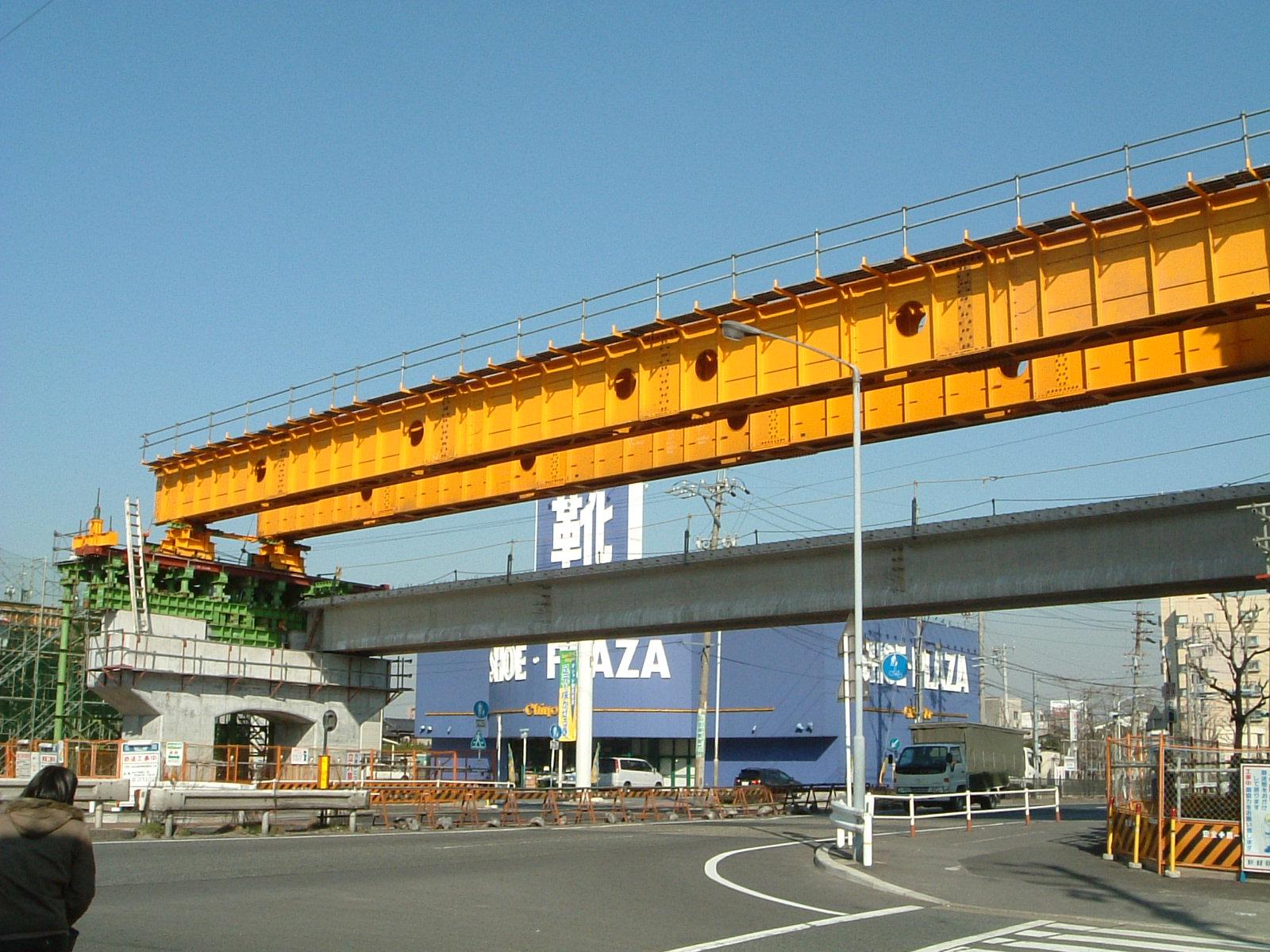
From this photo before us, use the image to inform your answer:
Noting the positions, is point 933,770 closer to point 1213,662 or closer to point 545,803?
point 545,803

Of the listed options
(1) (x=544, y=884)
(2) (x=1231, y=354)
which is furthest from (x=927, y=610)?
(1) (x=544, y=884)

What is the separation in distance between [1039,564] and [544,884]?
15831 millimetres

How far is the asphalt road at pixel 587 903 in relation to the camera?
12172 millimetres

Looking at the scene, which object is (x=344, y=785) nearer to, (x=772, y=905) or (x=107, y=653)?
(x=107, y=653)

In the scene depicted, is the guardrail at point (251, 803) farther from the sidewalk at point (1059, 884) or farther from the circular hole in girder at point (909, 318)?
the circular hole in girder at point (909, 318)

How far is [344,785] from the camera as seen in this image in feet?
130

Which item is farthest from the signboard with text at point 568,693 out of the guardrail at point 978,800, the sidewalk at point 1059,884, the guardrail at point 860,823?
the guardrail at point 860,823

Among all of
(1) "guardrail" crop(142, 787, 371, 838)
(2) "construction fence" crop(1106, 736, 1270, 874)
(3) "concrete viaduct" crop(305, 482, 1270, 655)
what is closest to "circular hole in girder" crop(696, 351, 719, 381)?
(3) "concrete viaduct" crop(305, 482, 1270, 655)

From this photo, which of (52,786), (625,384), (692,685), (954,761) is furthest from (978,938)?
(692,685)

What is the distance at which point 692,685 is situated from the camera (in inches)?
2709

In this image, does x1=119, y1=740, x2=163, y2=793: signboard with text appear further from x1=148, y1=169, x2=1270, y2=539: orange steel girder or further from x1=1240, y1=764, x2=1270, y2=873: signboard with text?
x1=1240, y1=764, x2=1270, y2=873: signboard with text

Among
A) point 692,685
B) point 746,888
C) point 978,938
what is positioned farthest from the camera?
point 692,685

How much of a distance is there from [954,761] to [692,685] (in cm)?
2250

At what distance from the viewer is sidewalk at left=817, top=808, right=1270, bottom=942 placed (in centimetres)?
1471
